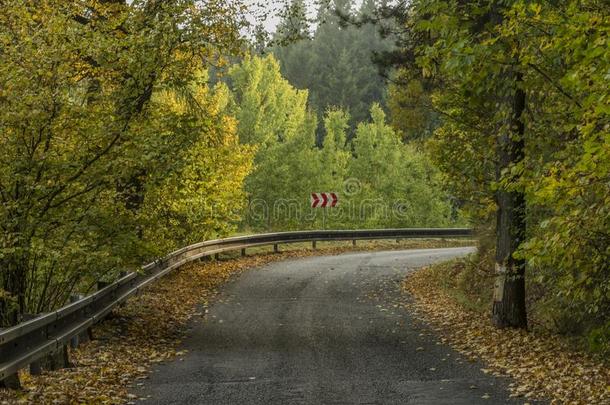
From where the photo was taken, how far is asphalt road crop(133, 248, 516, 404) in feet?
31.4

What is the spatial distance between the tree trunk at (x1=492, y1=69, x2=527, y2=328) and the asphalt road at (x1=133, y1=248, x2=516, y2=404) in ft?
4.85

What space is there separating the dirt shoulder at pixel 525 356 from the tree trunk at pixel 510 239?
419 millimetres

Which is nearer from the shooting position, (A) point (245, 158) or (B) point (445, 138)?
(B) point (445, 138)

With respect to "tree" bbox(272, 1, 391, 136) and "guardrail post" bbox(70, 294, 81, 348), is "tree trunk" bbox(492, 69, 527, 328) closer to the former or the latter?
"guardrail post" bbox(70, 294, 81, 348)

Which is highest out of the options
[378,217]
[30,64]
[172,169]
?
[30,64]

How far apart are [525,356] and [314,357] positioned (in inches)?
126

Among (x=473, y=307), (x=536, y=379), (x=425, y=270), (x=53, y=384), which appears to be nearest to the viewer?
(x=53, y=384)

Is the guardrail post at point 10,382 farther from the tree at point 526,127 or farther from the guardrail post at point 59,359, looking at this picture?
the tree at point 526,127

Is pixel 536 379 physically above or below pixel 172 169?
below

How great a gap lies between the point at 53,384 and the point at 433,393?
464 cm

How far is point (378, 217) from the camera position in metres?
55.8

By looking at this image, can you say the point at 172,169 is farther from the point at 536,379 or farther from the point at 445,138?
the point at 445,138

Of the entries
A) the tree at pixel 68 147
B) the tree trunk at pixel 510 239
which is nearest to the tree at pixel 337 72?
the tree trunk at pixel 510 239

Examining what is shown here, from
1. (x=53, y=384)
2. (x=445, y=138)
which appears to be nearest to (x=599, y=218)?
(x=53, y=384)
